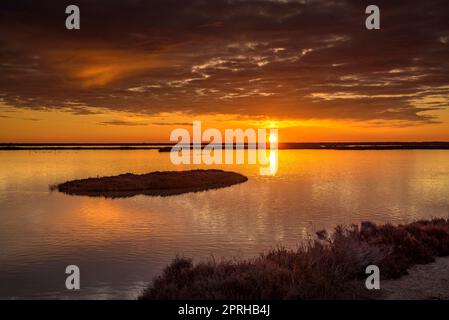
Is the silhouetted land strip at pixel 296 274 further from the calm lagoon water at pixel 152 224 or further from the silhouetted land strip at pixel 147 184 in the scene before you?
the silhouetted land strip at pixel 147 184

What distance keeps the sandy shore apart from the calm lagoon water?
18.4ft

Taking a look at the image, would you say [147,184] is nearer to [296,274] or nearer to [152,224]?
[152,224]

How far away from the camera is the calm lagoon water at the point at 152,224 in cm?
1789

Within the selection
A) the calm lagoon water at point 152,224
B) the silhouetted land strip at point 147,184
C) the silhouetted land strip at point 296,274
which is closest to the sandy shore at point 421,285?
the silhouetted land strip at point 296,274

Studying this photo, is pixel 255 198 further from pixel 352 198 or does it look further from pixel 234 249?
pixel 234 249

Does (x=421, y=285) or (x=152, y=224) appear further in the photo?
(x=152, y=224)

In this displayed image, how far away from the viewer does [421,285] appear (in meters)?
12.7

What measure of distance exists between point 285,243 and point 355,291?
11.1 metres

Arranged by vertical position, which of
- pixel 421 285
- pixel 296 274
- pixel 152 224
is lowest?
pixel 152 224

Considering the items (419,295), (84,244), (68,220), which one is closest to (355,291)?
(419,295)

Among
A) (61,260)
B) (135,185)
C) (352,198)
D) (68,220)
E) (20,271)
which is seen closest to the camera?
(20,271)

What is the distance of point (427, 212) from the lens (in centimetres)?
3291

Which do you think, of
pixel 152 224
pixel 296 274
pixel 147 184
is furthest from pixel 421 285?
pixel 147 184

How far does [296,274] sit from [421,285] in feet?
12.2
